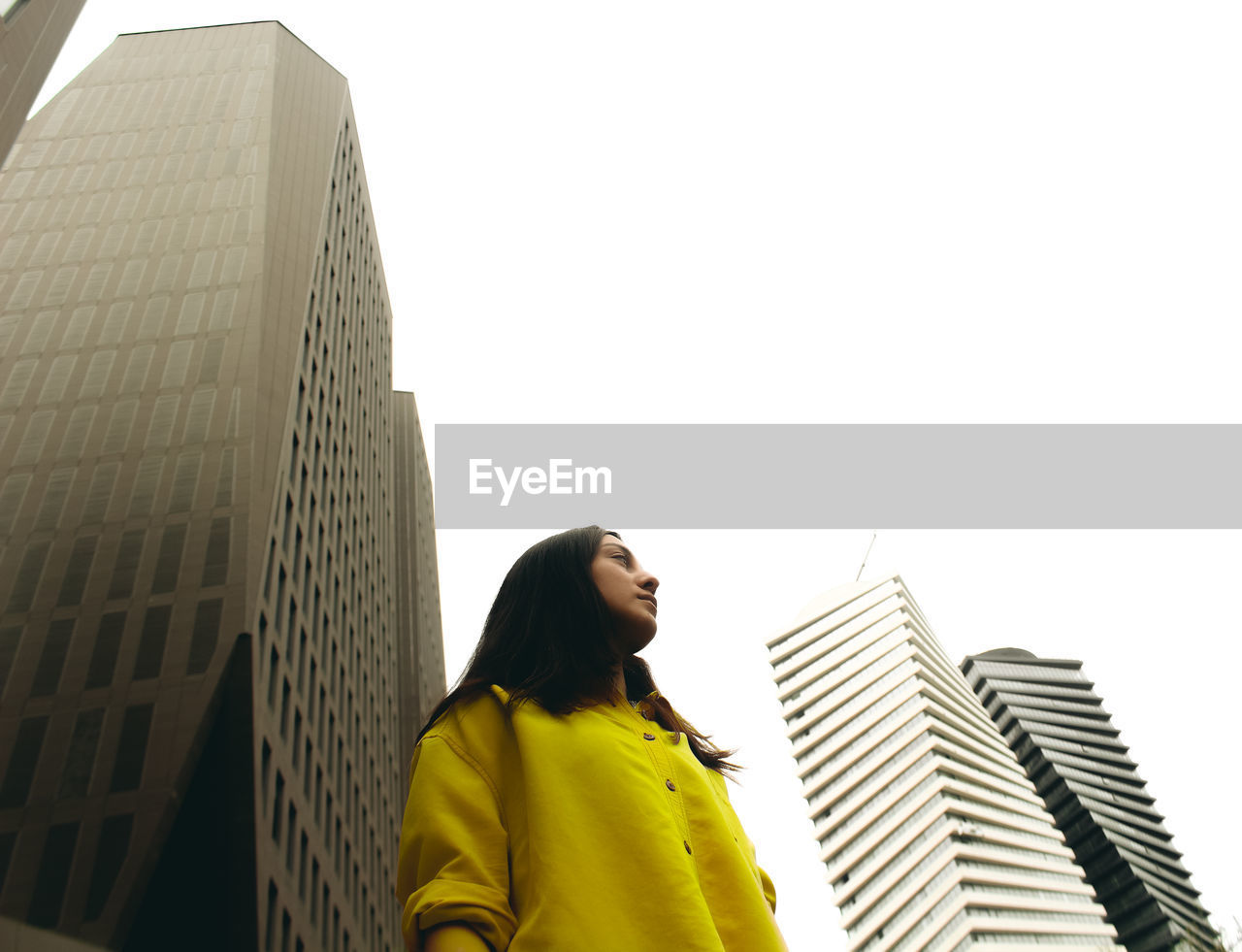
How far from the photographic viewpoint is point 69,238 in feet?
114

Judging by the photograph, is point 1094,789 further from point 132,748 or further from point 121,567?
point 121,567

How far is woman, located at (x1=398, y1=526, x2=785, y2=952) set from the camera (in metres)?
2.08

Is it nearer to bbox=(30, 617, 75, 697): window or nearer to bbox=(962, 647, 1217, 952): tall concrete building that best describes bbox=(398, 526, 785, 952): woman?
bbox=(30, 617, 75, 697): window

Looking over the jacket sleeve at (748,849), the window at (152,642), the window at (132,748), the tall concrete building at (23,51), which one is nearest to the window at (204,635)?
the window at (152,642)

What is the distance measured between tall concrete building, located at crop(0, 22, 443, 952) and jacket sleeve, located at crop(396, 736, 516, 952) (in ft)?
79.4

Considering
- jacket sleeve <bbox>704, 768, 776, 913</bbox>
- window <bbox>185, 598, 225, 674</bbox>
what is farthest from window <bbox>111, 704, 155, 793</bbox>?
jacket sleeve <bbox>704, 768, 776, 913</bbox>

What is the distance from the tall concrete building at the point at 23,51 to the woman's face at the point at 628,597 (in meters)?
15.0

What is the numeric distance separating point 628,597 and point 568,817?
0.98 meters

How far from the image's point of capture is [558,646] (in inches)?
113

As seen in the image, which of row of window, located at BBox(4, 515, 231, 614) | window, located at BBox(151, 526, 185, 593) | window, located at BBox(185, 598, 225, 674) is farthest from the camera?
window, located at BBox(151, 526, 185, 593)

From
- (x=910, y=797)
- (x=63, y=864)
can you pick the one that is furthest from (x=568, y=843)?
(x=910, y=797)

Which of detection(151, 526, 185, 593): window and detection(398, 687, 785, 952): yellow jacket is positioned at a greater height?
detection(151, 526, 185, 593): window

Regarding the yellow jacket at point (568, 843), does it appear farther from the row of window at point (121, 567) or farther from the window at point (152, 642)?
the row of window at point (121, 567)

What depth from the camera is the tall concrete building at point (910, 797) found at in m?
83.9
